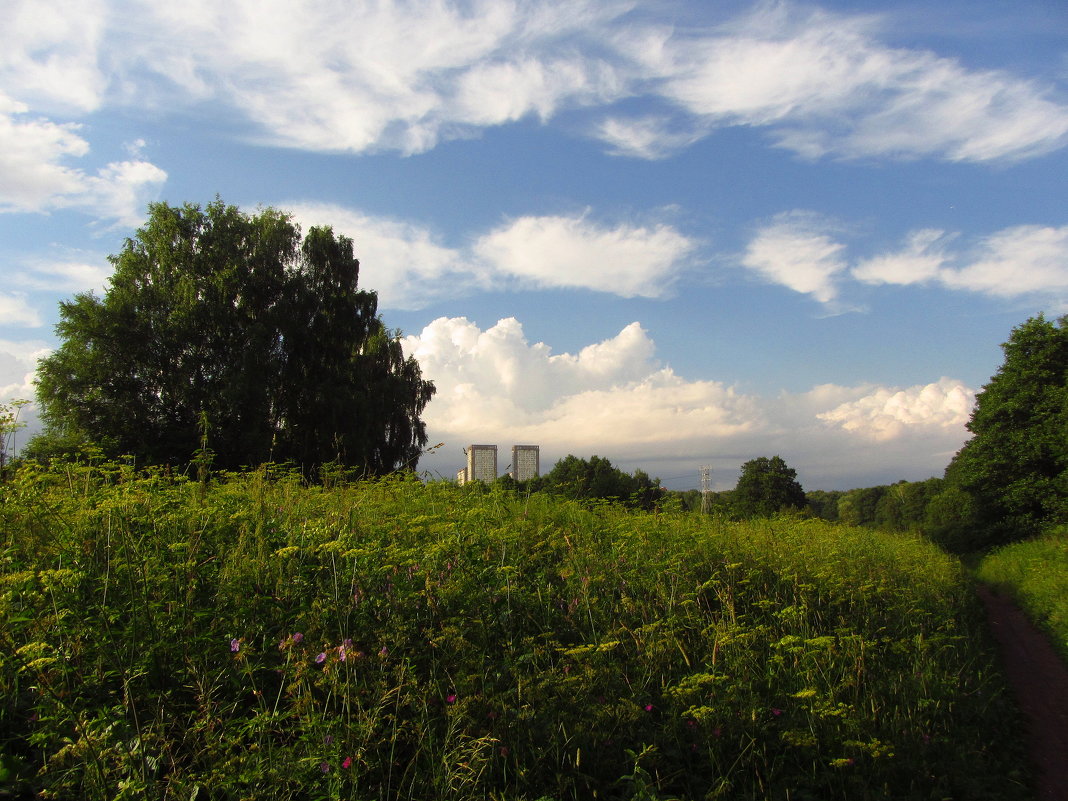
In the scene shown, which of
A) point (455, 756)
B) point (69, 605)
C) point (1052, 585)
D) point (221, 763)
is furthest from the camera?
point (1052, 585)

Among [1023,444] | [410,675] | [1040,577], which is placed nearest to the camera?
[410,675]

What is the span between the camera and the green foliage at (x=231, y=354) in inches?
962

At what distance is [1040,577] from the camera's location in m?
14.5

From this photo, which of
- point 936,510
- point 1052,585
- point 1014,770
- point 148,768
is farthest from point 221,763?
point 936,510

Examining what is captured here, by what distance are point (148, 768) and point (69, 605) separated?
1227 mm

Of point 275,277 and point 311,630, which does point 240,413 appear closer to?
point 275,277

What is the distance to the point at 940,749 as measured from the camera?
4.37 meters

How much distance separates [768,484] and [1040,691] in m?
35.8

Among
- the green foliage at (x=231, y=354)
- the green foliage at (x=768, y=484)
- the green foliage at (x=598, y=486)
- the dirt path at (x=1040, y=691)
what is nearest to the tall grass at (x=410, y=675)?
the dirt path at (x=1040, y=691)

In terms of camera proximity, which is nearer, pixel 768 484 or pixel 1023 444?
pixel 1023 444

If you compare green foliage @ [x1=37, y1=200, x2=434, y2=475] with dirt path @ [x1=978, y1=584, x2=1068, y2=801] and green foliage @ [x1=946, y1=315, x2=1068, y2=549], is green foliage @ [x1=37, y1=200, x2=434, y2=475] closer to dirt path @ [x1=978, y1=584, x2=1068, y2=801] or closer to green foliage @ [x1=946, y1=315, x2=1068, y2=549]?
dirt path @ [x1=978, y1=584, x2=1068, y2=801]

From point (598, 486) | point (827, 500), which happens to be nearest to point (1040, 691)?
point (598, 486)

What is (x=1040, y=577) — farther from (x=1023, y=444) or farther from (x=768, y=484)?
(x=768, y=484)

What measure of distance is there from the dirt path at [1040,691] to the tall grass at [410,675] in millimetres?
356
